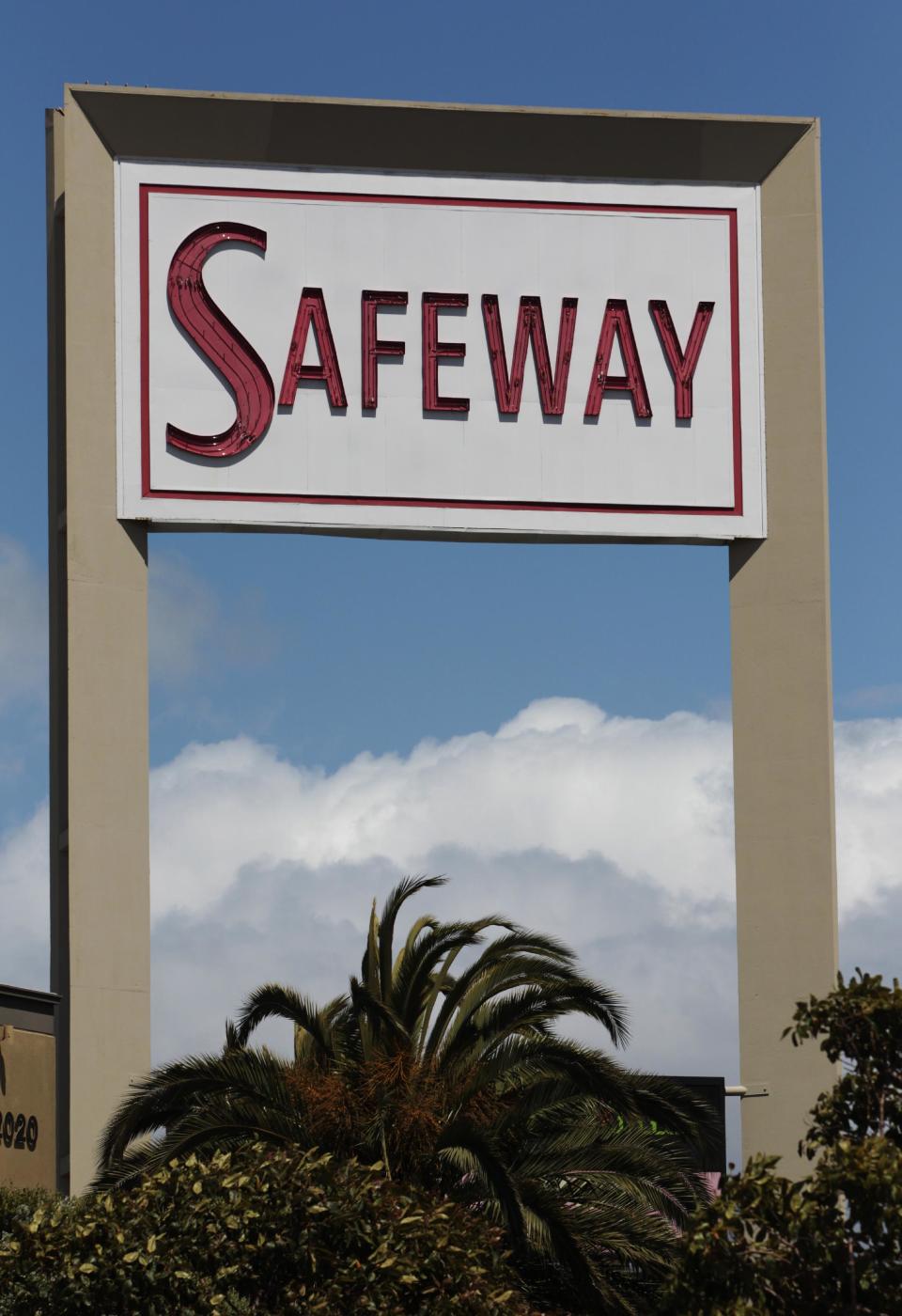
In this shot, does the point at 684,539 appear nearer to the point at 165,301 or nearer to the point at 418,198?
the point at 418,198

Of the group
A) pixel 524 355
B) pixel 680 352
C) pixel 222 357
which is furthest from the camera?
pixel 680 352

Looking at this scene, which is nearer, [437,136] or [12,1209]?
[12,1209]

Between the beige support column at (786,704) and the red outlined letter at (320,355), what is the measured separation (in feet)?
19.2

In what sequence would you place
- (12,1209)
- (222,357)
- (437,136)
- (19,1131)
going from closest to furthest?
(12,1209) < (222,357) < (437,136) < (19,1131)

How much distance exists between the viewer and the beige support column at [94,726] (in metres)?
26.3

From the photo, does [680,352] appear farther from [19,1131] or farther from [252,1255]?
[19,1131]

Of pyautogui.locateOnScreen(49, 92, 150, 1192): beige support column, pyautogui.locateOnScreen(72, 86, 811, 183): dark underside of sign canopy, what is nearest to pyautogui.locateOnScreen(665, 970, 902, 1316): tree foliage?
pyautogui.locateOnScreen(49, 92, 150, 1192): beige support column

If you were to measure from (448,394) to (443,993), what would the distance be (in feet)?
27.1

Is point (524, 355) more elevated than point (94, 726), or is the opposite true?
point (524, 355)

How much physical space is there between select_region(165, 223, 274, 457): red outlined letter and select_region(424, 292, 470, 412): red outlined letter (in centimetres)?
211

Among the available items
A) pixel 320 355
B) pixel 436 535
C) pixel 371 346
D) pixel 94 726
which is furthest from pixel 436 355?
pixel 94 726

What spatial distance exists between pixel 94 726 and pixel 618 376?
850cm

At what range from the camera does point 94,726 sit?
27.2m

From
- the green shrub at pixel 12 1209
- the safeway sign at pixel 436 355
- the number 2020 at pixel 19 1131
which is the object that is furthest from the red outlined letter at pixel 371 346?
the number 2020 at pixel 19 1131
